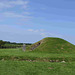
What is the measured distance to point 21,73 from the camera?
18328 mm

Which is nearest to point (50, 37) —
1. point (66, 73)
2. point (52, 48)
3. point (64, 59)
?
point (52, 48)

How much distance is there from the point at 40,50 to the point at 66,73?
27.3 metres

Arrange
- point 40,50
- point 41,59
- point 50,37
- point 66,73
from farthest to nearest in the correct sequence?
1. point 50,37
2. point 40,50
3. point 41,59
4. point 66,73

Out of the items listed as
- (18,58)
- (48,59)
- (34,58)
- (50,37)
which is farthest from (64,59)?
(50,37)

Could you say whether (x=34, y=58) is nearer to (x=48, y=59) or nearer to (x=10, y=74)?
(x=48, y=59)

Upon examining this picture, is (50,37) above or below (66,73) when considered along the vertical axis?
above

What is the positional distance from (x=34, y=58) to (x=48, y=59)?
3.59 metres

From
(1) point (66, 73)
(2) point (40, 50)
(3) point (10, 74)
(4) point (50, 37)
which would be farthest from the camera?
(4) point (50, 37)

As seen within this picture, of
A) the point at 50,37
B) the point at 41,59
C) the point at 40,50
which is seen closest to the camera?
the point at 41,59

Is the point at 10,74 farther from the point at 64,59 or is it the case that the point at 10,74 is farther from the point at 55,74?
the point at 64,59

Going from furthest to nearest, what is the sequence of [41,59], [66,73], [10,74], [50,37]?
[50,37] < [41,59] < [66,73] < [10,74]

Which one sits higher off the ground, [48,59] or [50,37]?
[50,37]

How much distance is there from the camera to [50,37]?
59938mm

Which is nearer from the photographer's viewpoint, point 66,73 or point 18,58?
point 66,73
